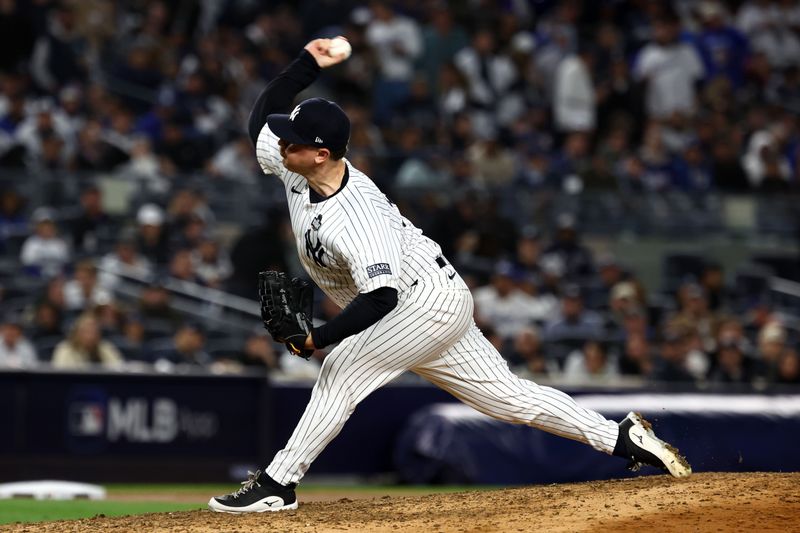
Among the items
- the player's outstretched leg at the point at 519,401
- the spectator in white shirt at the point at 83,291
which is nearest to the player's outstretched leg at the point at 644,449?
the player's outstretched leg at the point at 519,401

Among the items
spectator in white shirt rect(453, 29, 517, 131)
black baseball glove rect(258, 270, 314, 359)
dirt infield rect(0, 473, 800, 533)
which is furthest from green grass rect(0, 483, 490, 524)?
spectator in white shirt rect(453, 29, 517, 131)

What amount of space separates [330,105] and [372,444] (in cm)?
679

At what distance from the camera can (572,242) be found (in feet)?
47.6

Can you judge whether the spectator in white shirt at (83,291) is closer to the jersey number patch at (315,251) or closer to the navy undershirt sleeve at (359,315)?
the jersey number patch at (315,251)

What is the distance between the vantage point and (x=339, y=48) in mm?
6395

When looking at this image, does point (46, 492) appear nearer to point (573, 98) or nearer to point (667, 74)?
point (573, 98)

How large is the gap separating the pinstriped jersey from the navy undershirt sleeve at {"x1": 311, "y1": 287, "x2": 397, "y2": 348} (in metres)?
0.04

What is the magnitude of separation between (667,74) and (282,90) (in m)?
11.6

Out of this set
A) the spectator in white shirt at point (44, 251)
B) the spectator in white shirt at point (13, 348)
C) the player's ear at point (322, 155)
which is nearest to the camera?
the player's ear at point (322, 155)

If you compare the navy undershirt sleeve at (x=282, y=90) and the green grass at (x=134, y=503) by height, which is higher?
the navy undershirt sleeve at (x=282, y=90)

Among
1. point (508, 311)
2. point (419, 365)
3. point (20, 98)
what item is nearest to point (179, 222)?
point (20, 98)

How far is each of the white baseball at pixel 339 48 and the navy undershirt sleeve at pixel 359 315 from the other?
4.34 feet

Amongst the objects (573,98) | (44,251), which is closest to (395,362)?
(44,251)

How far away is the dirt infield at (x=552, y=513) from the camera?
5504 mm
